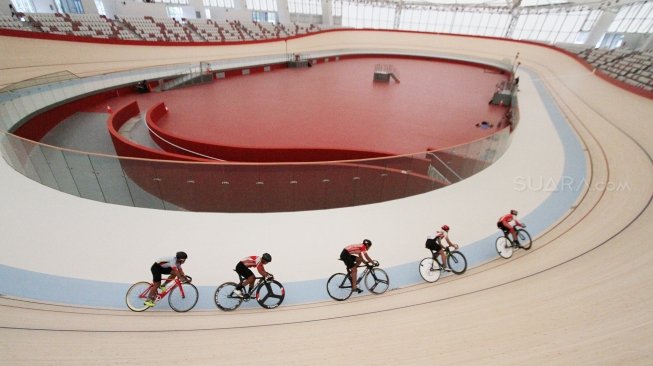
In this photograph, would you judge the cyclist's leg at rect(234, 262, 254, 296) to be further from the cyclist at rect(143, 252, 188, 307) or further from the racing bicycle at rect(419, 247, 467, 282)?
the racing bicycle at rect(419, 247, 467, 282)

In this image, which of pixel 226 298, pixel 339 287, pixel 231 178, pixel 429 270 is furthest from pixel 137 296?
pixel 429 270

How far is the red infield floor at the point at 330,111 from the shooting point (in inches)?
439

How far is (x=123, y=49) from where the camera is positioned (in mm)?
18688

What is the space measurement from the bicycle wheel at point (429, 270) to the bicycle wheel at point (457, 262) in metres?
0.23

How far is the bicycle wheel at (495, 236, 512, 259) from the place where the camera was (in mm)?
5176

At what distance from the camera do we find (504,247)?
5.21m

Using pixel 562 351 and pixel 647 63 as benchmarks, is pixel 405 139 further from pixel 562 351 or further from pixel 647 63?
pixel 647 63

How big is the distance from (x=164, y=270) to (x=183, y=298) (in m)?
0.57

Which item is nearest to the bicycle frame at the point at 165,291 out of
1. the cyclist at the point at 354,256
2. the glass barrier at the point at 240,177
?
the cyclist at the point at 354,256

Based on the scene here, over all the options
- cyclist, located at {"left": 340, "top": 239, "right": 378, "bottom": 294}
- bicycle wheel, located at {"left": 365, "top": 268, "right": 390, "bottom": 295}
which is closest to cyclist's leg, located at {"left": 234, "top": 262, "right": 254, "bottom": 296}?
cyclist, located at {"left": 340, "top": 239, "right": 378, "bottom": 294}

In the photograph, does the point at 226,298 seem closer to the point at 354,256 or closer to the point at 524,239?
the point at 354,256

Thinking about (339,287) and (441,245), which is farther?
(441,245)

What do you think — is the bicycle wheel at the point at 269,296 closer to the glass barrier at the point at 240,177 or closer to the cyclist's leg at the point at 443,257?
the cyclist's leg at the point at 443,257

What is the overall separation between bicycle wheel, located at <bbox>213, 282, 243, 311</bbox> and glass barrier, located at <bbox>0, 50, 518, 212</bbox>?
8.15 feet
